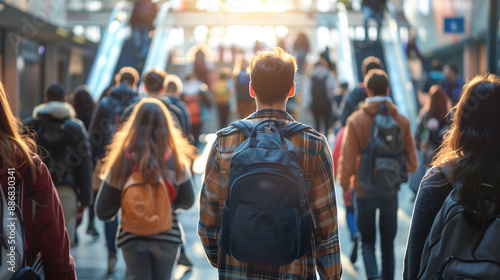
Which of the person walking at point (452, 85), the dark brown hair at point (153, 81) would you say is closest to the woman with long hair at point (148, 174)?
the dark brown hair at point (153, 81)

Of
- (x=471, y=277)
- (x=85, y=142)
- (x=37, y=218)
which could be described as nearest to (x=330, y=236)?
(x=471, y=277)

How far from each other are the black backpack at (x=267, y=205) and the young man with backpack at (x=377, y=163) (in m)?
2.61

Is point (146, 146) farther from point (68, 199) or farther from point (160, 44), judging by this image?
point (160, 44)

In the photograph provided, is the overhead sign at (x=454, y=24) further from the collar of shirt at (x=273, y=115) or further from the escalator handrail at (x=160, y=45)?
the collar of shirt at (x=273, y=115)

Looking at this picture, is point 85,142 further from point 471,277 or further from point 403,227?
point 403,227

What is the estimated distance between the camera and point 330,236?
2.71m

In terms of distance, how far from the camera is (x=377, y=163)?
16.6 feet

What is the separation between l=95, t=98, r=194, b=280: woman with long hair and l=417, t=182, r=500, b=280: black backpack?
6.16 feet

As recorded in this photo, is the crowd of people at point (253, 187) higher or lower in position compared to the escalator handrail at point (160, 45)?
lower

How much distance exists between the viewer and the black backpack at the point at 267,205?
247 centimetres

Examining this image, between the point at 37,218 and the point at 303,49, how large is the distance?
16182 mm

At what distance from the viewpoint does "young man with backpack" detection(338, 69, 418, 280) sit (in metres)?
5.07

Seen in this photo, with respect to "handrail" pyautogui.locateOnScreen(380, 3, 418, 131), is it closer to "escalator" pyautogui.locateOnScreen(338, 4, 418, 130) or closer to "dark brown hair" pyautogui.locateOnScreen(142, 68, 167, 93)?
"escalator" pyautogui.locateOnScreen(338, 4, 418, 130)

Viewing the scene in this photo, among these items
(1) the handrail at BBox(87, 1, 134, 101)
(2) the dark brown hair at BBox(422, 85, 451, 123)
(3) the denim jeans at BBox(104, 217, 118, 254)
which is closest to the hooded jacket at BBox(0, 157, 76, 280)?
(3) the denim jeans at BBox(104, 217, 118, 254)
